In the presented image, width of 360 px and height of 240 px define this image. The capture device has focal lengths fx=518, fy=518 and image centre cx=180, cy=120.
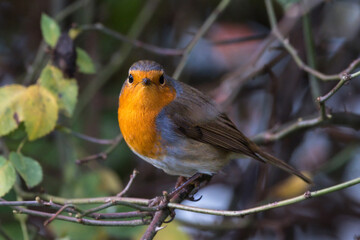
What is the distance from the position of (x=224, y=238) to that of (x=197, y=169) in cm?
122

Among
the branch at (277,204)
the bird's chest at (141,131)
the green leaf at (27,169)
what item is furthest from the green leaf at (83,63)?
the branch at (277,204)

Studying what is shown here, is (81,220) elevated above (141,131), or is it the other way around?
(141,131)

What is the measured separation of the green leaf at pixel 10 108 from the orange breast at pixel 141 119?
0.53 meters

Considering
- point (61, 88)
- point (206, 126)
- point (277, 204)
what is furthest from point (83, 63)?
point (277, 204)

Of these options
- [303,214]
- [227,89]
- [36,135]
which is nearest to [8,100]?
[36,135]

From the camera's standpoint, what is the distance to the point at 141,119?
2.67 m

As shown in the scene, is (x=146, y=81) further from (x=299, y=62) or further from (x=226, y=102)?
(x=299, y=62)

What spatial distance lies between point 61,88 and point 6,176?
69cm

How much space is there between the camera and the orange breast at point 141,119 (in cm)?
265

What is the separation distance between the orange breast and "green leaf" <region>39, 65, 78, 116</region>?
27cm

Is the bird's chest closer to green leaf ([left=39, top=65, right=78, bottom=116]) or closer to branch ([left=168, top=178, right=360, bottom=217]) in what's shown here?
green leaf ([left=39, top=65, right=78, bottom=116])

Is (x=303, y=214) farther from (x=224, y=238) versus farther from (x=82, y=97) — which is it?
(x=82, y=97)

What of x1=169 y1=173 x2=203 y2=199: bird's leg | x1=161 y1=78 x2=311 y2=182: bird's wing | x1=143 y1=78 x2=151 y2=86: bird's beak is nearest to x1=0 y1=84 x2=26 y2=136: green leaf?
x1=143 y1=78 x2=151 y2=86: bird's beak

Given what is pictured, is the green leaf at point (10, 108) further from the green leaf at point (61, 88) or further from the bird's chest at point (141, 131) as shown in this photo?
the bird's chest at point (141, 131)
